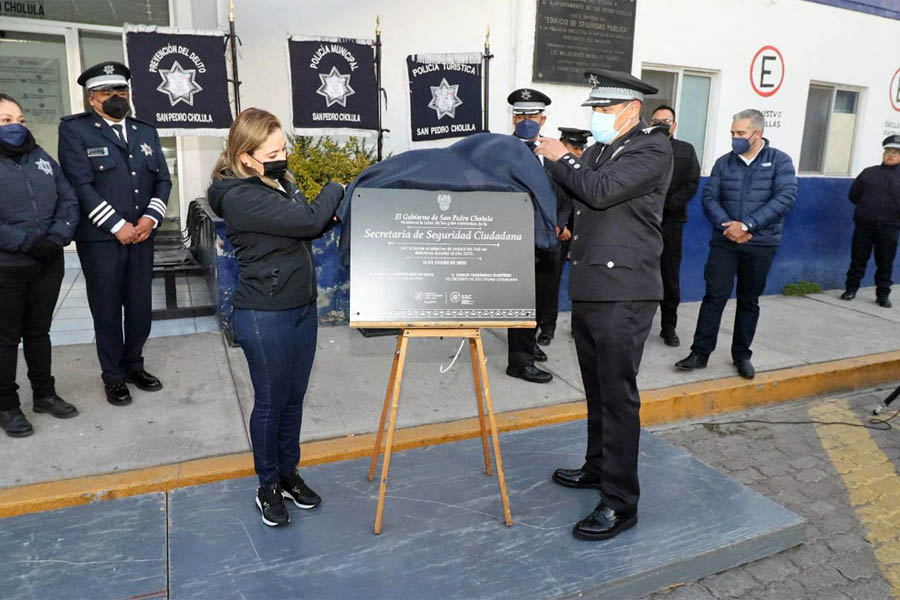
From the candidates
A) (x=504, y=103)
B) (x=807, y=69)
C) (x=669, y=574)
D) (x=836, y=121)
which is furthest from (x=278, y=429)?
(x=836, y=121)

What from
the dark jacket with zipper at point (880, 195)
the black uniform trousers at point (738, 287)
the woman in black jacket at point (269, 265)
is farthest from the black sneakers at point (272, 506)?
the dark jacket with zipper at point (880, 195)

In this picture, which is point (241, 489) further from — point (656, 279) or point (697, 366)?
point (697, 366)

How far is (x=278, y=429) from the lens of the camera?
3.20 m

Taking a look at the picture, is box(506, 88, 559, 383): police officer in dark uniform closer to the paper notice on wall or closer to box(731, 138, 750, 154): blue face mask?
box(731, 138, 750, 154): blue face mask

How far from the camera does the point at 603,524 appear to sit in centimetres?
315

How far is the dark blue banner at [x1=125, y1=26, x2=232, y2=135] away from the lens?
217 inches

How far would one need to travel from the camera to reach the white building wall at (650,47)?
6.89 m

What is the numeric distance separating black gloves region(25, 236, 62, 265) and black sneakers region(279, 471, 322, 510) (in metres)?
1.91

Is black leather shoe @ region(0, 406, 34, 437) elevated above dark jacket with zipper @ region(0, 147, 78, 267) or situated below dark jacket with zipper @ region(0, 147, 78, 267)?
below

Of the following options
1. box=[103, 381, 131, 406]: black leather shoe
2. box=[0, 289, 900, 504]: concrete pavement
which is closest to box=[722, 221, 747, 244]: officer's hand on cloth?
box=[0, 289, 900, 504]: concrete pavement

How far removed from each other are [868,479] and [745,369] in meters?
1.35

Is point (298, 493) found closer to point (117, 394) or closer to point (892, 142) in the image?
point (117, 394)

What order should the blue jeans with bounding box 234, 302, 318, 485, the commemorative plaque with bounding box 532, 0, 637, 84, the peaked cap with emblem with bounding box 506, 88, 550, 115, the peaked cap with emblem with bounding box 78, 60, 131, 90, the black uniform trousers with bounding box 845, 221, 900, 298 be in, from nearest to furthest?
1. the blue jeans with bounding box 234, 302, 318, 485
2. the peaked cap with emblem with bounding box 78, 60, 131, 90
3. the peaked cap with emblem with bounding box 506, 88, 550, 115
4. the commemorative plaque with bounding box 532, 0, 637, 84
5. the black uniform trousers with bounding box 845, 221, 900, 298

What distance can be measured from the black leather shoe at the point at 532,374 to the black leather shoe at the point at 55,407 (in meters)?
2.95
